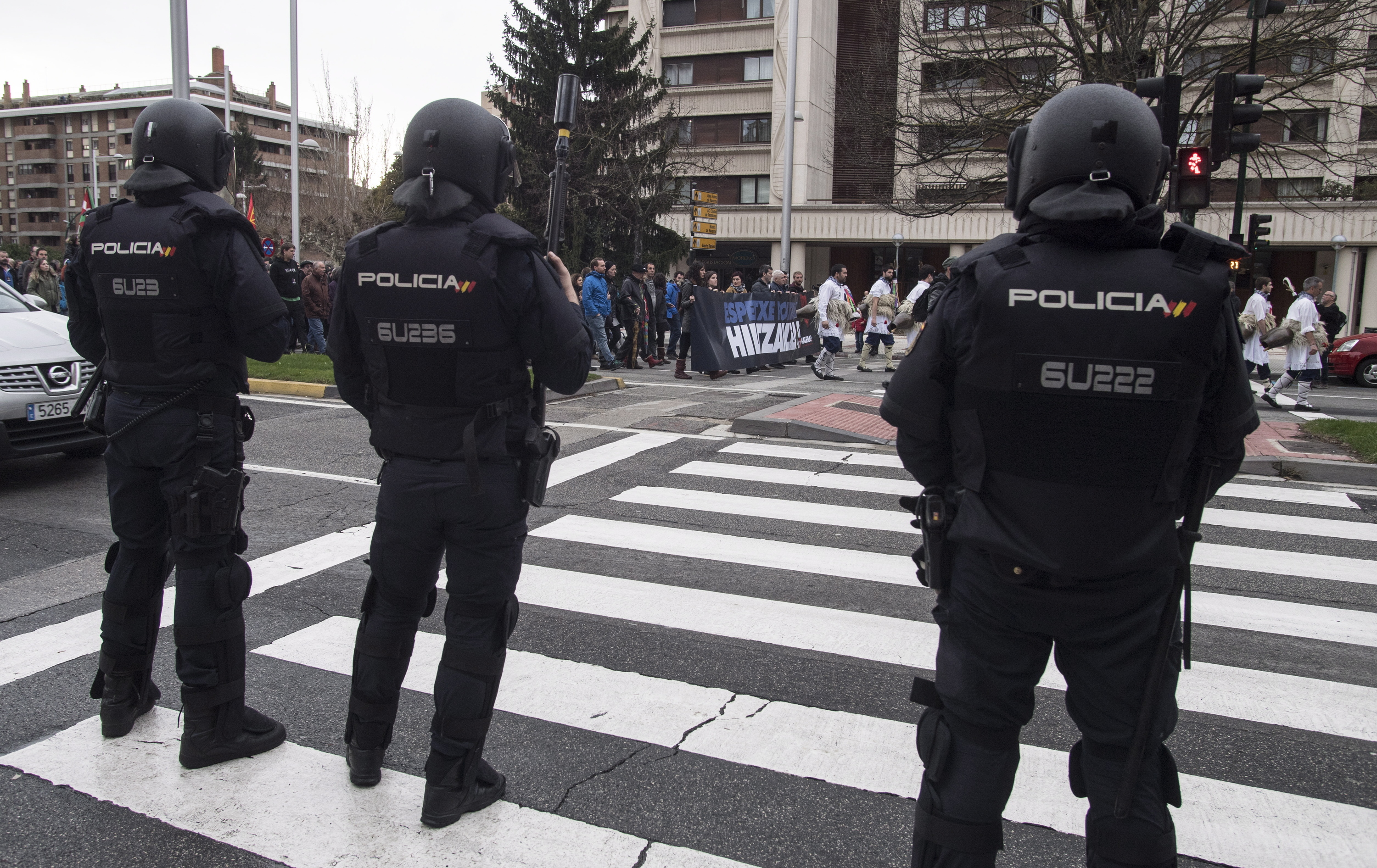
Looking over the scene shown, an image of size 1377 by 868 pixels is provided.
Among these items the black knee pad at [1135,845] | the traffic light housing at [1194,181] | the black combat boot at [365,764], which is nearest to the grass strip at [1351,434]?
the traffic light housing at [1194,181]

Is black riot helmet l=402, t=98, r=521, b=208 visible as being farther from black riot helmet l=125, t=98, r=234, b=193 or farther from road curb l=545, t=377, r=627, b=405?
road curb l=545, t=377, r=627, b=405

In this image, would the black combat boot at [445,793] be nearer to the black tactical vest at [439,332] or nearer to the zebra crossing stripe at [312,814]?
the zebra crossing stripe at [312,814]

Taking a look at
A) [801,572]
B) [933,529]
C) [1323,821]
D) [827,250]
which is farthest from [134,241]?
[827,250]

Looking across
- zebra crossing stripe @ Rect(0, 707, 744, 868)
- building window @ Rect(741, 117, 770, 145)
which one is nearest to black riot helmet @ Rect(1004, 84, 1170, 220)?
zebra crossing stripe @ Rect(0, 707, 744, 868)

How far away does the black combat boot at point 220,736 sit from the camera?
10.6 feet

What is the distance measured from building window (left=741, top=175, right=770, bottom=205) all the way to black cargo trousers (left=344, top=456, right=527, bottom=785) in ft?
147

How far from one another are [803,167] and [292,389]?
35.4m

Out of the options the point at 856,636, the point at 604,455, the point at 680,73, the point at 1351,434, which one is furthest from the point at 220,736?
the point at 680,73

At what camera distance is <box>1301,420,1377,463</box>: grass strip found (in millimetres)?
8859

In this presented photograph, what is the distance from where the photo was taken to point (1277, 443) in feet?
32.0

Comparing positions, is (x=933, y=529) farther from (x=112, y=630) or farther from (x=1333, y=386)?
(x=1333, y=386)

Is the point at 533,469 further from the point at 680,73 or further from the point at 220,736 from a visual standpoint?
the point at 680,73

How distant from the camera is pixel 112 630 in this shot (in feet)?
11.2

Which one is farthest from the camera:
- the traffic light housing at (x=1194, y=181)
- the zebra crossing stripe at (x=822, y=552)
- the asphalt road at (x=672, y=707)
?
the traffic light housing at (x=1194, y=181)
